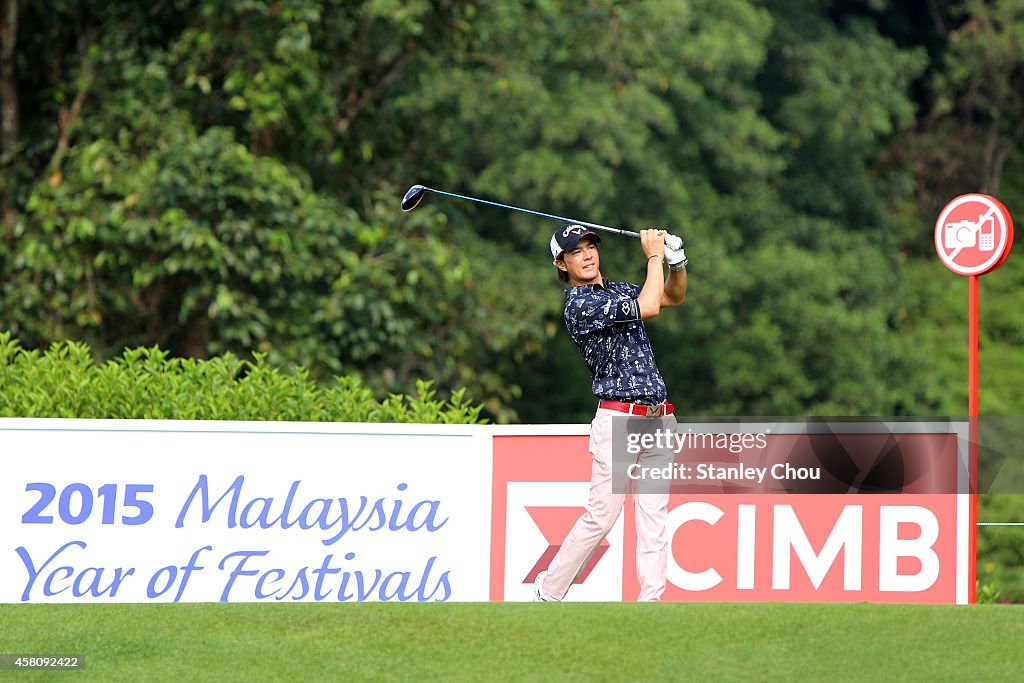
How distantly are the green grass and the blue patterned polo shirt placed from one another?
94cm

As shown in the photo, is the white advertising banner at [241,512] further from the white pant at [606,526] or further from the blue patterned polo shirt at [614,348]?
the blue patterned polo shirt at [614,348]

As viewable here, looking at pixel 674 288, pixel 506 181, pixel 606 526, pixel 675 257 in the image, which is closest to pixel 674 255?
pixel 675 257

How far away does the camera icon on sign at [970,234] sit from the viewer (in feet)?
27.8

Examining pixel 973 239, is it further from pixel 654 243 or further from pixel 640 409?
pixel 640 409

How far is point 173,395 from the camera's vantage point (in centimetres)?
886

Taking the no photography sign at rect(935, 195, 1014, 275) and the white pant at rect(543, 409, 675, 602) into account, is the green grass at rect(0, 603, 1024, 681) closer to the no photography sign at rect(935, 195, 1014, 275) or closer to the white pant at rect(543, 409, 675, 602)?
the white pant at rect(543, 409, 675, 602)

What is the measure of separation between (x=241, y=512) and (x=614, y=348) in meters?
2.47

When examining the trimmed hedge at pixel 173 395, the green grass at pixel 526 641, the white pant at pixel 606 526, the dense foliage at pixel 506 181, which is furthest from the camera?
the dense foliage at pixel 506 181

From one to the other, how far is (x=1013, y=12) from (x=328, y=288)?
16.9 metres

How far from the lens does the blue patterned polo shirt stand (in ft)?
22.6

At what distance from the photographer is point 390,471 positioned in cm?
845

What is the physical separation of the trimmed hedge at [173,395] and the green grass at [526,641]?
2256 mm

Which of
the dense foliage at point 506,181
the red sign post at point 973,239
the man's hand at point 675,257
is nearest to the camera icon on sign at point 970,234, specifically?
the red sign post at point 973,239

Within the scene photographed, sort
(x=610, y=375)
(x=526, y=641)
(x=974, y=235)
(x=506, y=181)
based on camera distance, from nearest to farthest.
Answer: (x=526, y=641) → (x=610, y=375) → (x=974, y=235) → (x=506, y=181)
